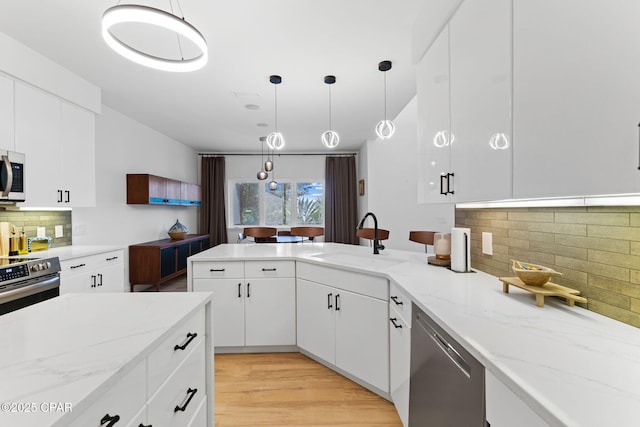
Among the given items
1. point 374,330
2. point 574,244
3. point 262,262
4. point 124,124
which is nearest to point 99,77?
point 124,124

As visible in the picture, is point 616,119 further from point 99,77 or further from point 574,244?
point 99,77

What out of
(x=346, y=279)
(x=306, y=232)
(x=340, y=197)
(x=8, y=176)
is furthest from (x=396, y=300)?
(x=340, y=197)

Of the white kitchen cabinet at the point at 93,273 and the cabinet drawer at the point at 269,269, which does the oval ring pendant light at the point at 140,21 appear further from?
the white kitchen cabinet at the point at 93,273

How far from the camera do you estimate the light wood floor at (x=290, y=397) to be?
175 centimetres

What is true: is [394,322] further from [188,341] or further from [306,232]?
[306,232]

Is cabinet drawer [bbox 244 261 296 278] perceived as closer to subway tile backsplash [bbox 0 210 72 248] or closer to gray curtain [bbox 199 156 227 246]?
subway tile backsplash [bbox 0 210 72 248]

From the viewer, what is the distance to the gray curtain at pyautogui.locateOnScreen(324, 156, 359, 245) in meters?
6.59

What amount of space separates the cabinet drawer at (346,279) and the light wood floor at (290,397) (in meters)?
0.71

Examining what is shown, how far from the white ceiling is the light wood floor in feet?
8.80

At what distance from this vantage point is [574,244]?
46.1 inches

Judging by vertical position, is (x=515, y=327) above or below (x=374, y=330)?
above

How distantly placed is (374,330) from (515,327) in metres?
1.04

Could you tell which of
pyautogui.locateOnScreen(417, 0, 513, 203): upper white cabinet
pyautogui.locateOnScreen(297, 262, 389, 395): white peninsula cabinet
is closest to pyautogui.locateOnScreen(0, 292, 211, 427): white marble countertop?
pyautogui.locateOnScreen(297, 262, 389, 395): white peninsula cabinet

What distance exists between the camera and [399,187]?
525cm
